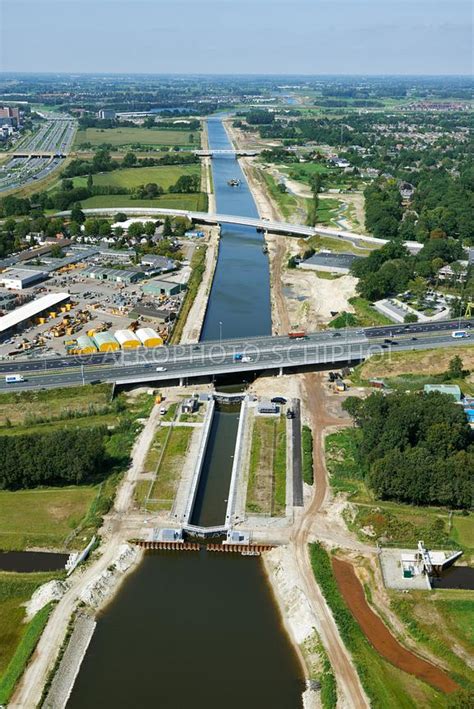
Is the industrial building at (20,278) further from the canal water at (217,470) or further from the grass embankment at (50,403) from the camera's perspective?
the canal water at (217,470)

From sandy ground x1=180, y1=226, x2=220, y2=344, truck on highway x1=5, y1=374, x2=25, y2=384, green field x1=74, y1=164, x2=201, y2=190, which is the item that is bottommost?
sandy ground x1=180, y1=226, x2=220, y2=344

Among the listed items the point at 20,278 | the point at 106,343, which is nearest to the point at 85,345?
the point at 106,343

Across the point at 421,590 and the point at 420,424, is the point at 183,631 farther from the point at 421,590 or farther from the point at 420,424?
the point at 420,424

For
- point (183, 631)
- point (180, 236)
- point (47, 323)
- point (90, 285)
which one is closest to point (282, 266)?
point (180, 236)

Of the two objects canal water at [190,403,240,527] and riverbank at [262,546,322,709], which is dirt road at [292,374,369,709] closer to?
riverbank at [262,546,322,709]

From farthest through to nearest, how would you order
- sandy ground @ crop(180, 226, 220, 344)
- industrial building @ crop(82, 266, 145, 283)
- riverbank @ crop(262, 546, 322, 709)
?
1. industrial building @ crop(82, 266, 145, 283)
2. sandy ground @ crop(180, 226, 220, 344)
3. riverbank @ crop(262, 546, 322, 709)

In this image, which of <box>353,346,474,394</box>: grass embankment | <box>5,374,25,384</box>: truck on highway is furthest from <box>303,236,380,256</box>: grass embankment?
<box>5,374,25,384</box>: truck on highway

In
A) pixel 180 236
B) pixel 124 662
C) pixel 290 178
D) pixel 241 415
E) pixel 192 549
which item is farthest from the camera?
pixel 290 178

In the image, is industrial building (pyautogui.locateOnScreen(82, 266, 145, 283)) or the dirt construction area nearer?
the dirt construction area
